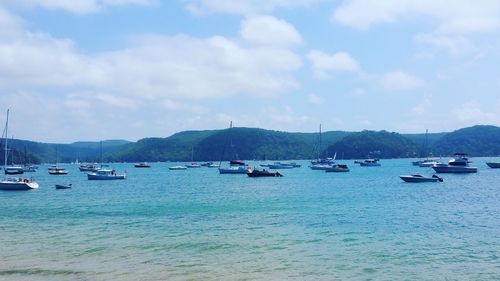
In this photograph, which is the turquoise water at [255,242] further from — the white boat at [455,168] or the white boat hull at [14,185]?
the white boat at [455,168]

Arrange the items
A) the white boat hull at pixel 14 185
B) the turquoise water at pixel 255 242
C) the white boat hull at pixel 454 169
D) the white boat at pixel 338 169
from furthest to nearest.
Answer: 1. the white boat at pixel 338 169
2. the white boat hull at pixel 454 169
3. the white boat hull at pixel 14 185
4. the turquoise water at pixel 255 242

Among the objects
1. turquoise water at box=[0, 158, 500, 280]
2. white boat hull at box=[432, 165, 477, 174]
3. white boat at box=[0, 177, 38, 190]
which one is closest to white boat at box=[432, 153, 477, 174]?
white boat hull at box=[432, 165, 477, 174]

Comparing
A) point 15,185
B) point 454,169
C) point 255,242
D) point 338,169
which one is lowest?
point 255,242

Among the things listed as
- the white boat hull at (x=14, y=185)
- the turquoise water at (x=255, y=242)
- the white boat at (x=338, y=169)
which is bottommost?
the turquoise water at (x=255, y=242)

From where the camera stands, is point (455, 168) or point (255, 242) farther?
point (455, 168)

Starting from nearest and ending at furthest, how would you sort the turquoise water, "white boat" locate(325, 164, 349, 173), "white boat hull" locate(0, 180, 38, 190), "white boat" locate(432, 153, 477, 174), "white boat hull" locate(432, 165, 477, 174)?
the turquoise water
"white boat hull" locate(0, 180, 38, 190)
"white boat hull" locate(432, 165, 477, 174)
"white boat" locate(432, 153, 477, 174)
"white boat" locate(325, 164, 349, 173)

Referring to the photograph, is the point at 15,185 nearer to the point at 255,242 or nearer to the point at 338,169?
the point at 255,242

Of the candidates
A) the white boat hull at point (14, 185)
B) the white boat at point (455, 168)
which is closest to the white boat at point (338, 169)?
the white boat at point (455, 168)

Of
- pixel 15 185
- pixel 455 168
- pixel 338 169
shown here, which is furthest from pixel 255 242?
pixel 338 169

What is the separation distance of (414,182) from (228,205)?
164 ft

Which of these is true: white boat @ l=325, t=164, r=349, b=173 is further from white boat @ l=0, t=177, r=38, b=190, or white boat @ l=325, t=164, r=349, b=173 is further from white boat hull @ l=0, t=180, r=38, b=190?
white boat hull @ l=0, t=180, r=38, b=190

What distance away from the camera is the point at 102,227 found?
42.1 metres

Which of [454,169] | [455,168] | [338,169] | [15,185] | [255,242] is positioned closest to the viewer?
[255,242]

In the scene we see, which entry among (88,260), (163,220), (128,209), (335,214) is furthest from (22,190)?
(88,260)
